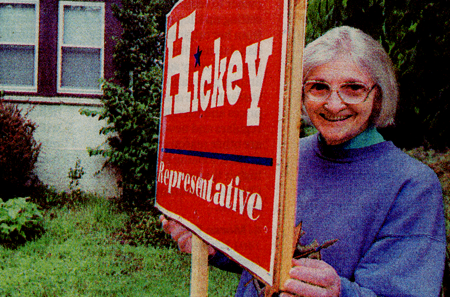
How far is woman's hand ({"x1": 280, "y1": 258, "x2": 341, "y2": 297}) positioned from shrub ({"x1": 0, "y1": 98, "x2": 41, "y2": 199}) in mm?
6127

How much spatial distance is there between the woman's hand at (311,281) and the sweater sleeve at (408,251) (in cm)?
6

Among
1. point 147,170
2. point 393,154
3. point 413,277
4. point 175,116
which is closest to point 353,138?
point 393,154

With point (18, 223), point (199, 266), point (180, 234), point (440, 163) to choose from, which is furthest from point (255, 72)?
Answer: point (18, 223)

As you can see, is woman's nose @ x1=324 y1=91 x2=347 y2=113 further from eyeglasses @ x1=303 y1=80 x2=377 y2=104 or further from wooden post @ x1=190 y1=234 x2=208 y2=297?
wooden post @ x1=190 y1=234 x2=208 y2=297

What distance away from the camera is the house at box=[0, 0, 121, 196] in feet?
21.7

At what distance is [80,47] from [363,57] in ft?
22.8

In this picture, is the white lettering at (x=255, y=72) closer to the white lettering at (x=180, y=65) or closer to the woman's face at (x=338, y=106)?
the woman's face at (x=338, y=106)

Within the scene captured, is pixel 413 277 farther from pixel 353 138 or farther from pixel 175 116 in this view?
pixel 175 116

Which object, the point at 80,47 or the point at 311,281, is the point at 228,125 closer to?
the point at 311,281

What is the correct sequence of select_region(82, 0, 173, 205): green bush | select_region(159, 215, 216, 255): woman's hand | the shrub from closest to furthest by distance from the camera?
select_region(159, 215, 216, 255): woman's hand, select_region(82, 0, 173, 205): green bush, the shrub

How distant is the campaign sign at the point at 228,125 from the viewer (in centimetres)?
74

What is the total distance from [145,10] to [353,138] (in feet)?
18.7

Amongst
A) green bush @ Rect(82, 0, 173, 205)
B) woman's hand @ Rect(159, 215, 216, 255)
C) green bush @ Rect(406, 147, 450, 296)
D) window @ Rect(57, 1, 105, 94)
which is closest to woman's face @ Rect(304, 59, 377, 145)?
woman's hand @ Rect(159, 215, 216, 255)

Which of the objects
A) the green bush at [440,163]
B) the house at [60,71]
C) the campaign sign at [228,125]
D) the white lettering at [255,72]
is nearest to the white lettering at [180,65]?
the campaign sign at [228,125]
